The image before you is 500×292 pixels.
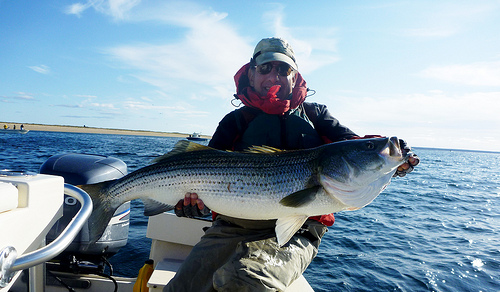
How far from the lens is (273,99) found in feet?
13.8

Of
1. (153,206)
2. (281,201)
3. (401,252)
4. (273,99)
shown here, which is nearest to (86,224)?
(153,206)

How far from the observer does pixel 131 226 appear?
32.6 ft

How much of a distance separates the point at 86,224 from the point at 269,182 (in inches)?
121

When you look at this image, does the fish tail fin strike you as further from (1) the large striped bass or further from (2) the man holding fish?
(2) the man holding fish

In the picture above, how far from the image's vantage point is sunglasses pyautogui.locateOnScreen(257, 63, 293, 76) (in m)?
4.46

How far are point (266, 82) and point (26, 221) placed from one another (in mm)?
3369

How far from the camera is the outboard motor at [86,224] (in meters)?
4.64

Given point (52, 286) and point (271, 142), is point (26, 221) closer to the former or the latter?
point (271, 142)

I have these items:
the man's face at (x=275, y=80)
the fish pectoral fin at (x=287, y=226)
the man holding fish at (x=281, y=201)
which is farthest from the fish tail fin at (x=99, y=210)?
the man's face at (x=275, y=80)

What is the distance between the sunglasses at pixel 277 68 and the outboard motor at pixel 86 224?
10.7 ft

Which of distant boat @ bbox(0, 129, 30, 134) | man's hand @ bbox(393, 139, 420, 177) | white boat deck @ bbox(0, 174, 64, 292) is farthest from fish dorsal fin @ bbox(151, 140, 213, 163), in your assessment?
distant boat @ bbox(0, 129, 30, 134)

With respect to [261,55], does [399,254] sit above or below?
below

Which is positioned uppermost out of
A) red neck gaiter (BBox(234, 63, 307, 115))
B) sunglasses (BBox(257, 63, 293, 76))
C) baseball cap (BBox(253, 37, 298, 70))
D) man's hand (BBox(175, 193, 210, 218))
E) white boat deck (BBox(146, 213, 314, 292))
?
baseball cap (BBox(253, 37, 298, 70))

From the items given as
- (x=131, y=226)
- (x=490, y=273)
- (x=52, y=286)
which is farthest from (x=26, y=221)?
(x=490, y=273)
